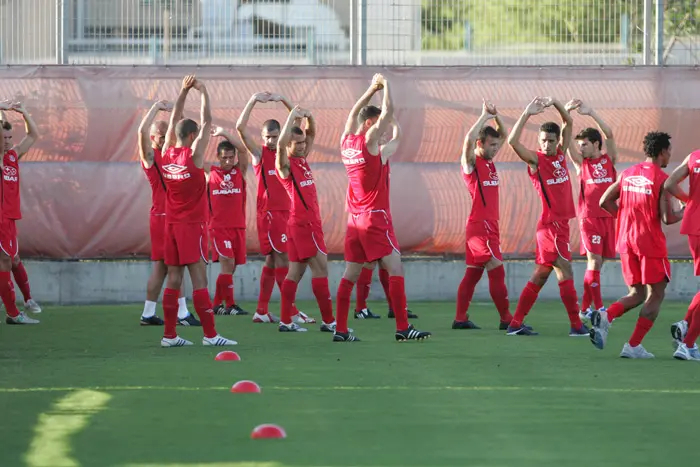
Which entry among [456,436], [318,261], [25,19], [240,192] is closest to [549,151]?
[318,261]

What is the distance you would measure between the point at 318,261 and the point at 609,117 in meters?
6.08

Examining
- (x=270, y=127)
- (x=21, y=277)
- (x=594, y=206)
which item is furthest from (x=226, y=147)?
(x=594, y=206)

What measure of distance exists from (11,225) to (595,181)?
638 cm

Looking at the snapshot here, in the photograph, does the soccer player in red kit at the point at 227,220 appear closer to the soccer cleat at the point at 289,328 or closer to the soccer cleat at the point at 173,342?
the soccer cleat at the point at 289,328

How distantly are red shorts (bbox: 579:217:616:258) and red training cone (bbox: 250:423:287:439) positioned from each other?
7.78 m

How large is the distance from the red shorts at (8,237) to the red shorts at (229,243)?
226cm

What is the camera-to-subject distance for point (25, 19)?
1731cm

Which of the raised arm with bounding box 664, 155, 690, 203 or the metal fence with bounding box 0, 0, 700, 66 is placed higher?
the metal fence with bounding box 0, 0, 700, 66

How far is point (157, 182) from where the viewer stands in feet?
45.2

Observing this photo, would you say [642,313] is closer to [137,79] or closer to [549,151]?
[549,151]

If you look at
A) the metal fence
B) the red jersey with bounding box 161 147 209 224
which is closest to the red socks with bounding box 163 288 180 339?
the red jersey with bounding box 161 147 209 224

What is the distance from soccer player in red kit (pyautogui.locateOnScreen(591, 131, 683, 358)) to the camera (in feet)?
34.7

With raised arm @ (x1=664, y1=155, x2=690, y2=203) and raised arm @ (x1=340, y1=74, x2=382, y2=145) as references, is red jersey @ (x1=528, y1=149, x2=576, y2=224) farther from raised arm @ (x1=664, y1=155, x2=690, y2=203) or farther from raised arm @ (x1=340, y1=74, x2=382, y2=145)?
raised arm @ (x1=664, y1=155, x2=690, y2=203)

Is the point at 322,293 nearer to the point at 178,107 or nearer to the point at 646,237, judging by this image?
the point at 178,107
